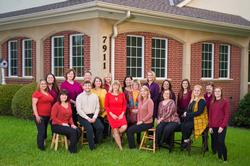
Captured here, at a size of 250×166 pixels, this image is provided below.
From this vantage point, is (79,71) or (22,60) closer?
(79,71)

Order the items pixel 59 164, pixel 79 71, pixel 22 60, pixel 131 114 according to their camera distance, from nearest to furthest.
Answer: pixel 59 164, pixel 131 114, pixel 79 71, pixel 22 60

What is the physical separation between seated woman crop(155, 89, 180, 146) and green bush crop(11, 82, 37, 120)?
518 centimetres

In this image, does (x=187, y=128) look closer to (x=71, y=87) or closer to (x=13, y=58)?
(x=71, y=87)

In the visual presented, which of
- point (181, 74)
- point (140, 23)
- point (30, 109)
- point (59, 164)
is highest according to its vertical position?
point (140, 23)

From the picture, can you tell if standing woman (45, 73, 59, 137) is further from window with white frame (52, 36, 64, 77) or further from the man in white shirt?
window with white frame (52, 36, 64, 77)

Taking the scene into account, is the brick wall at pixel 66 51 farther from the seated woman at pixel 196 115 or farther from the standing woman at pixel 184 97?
the seated woman at pixel 196 115

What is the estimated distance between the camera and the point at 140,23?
11.0 m

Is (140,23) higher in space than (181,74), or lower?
higher

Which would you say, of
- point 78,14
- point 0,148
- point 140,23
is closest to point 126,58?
point 140,23

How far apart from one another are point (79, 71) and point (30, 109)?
2.37 meters

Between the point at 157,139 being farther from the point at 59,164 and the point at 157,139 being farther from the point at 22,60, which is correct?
the point at 22,60

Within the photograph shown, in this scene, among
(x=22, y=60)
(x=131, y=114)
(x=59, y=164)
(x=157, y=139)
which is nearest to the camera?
(x=59, y=164)

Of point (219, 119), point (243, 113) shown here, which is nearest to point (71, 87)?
point (219, 119)

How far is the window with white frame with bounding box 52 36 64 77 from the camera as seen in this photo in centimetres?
1148
